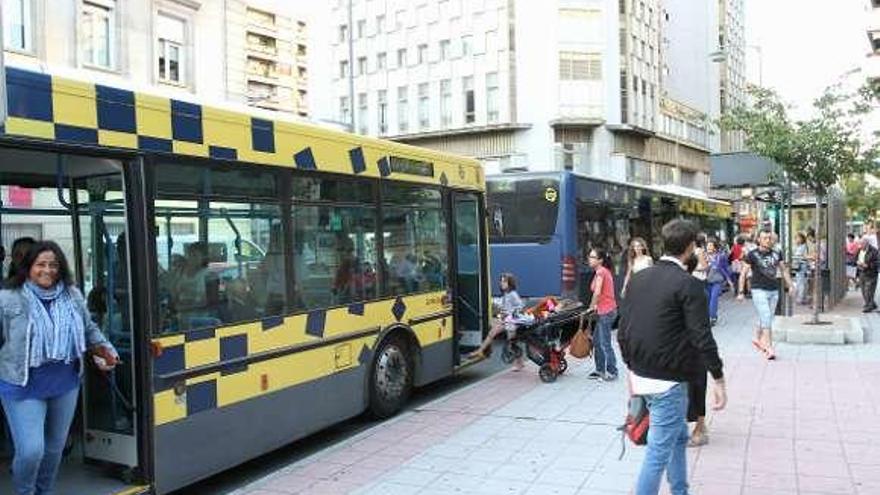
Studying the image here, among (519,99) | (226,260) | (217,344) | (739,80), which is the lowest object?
(217,344)

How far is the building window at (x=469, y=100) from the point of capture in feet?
174

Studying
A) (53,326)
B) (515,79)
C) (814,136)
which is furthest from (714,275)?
(515,79)

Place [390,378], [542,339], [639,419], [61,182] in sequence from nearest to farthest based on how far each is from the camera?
[639,419] → [61,182] → [390,378] → [542,339]

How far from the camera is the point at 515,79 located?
51.5 metres

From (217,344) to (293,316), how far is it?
95cm

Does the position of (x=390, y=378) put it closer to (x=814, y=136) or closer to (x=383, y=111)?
(x=814, y=136)

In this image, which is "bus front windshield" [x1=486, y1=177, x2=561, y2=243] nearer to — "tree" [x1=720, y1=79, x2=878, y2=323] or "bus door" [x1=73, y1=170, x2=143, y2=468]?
"tree" [x1=720, y1=79, x2=878, y2=323]

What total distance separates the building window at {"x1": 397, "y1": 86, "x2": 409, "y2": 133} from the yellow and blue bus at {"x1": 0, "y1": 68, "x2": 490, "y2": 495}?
4792 cm

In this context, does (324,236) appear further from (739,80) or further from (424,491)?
(739,80)

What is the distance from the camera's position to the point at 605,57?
51.5m

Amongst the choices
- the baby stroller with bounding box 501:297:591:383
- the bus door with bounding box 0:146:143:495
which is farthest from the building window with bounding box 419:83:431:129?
the bus door with bounding box 0:146:143:495

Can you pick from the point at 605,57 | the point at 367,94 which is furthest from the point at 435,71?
the point at 605,57

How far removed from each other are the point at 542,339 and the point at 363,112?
4944cm

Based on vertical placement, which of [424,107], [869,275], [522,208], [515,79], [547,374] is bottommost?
[547,374]
